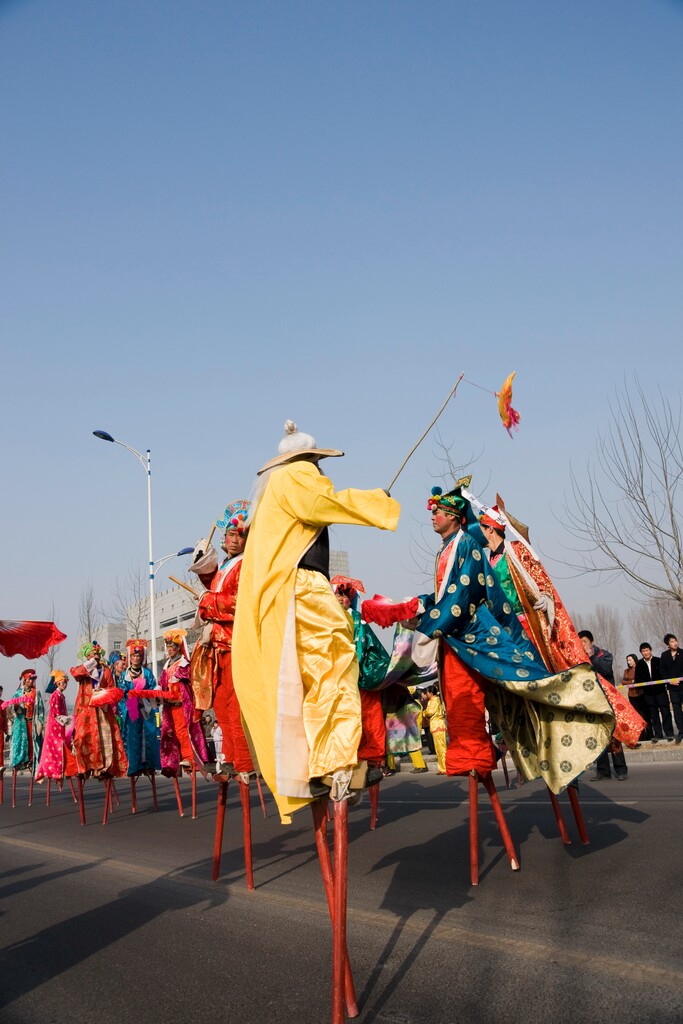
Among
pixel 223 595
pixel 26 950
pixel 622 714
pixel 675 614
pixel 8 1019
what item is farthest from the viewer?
pixel 675 614

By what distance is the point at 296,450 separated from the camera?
409cm

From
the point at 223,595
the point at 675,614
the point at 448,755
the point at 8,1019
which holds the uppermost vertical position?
the point at 675,614

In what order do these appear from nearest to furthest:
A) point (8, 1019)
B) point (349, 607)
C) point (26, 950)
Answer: point (8, 1019)
point (26, 950)
point (349, 607)

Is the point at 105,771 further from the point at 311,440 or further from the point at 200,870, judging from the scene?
the point at 311,440

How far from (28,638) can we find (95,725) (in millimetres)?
5694

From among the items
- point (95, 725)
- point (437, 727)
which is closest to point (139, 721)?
point (95, 725)

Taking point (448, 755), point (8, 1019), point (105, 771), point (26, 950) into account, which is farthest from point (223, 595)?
point (105, 771)

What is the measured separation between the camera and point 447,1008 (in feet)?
10.2

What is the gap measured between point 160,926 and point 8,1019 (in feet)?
4.37

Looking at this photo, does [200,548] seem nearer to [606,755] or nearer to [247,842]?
[247,842]

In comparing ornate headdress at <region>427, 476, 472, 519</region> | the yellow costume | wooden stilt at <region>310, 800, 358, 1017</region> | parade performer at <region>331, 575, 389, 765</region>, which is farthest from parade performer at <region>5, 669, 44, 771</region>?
wooden stilt at <region>310, 800, 358, 1017</region>

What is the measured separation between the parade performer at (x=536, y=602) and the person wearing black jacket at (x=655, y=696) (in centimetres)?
1016

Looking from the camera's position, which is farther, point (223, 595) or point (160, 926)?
point (223, 595)

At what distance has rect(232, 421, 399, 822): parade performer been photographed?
3490 millimetres
